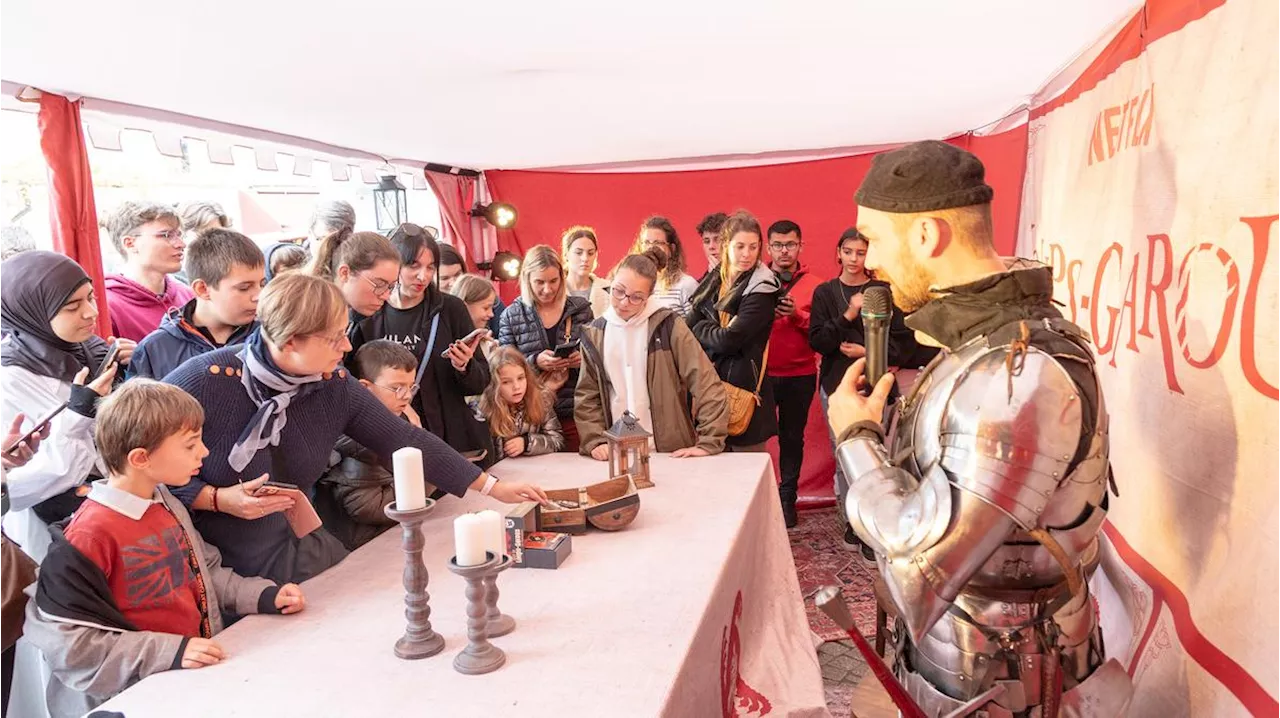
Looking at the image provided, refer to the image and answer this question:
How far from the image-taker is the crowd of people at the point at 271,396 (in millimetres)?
1554

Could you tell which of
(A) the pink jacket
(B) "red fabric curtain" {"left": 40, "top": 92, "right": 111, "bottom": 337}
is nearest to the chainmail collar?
(A) the pink jacket

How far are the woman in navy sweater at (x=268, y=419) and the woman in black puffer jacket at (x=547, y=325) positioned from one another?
1538mm

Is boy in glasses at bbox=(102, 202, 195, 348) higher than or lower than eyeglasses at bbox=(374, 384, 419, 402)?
higher

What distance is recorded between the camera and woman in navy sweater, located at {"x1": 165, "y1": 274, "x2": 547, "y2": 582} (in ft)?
5.82

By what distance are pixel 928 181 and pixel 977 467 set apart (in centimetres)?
54

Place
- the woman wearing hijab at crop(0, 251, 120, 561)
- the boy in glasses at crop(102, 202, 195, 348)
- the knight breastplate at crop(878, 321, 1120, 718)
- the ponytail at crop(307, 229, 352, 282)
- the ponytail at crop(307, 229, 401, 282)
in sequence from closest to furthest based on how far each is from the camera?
the knight breastplate at crop(878, 321, 1120, 718)
the woman wearing hijab at crop(0, 251, 120, 561)
the ponytail at crop(307, 229, 401, 282)
the ponytail at crop(307, 229, 352, 282)
the boy in glasses at crop(102, 202, 195, 348)

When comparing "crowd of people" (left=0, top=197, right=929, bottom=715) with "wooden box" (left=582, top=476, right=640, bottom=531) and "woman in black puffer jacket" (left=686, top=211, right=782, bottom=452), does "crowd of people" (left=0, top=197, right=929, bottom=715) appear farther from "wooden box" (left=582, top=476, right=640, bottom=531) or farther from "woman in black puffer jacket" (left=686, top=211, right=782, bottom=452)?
"wooden box" (left=582, top=476, right=640, bottom=531)

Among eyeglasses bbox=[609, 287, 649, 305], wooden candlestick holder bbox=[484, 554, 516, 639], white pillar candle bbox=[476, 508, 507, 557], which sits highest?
eyeglasses bbox=[609, 287, 649, 305]

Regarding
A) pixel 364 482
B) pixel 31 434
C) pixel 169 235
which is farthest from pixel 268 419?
pixel 169 235

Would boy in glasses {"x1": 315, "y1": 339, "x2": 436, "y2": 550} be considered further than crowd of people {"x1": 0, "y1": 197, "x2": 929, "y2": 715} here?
Yes

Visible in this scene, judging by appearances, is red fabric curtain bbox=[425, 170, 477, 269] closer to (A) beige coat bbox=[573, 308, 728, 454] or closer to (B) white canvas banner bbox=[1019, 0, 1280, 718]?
(A) beige coat bbox=[573, 308, 728, 454]

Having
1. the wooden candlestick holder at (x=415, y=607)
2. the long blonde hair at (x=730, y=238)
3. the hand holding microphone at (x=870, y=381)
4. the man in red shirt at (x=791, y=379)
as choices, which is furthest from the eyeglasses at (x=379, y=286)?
the man in red shirt at (x=791, y=379)

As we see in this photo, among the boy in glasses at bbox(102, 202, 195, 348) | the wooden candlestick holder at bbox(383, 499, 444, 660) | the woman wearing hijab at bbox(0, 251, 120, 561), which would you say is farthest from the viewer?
the boy in glasses at bbox(102, 202, 195, 348)

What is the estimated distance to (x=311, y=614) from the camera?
1.70 metres
